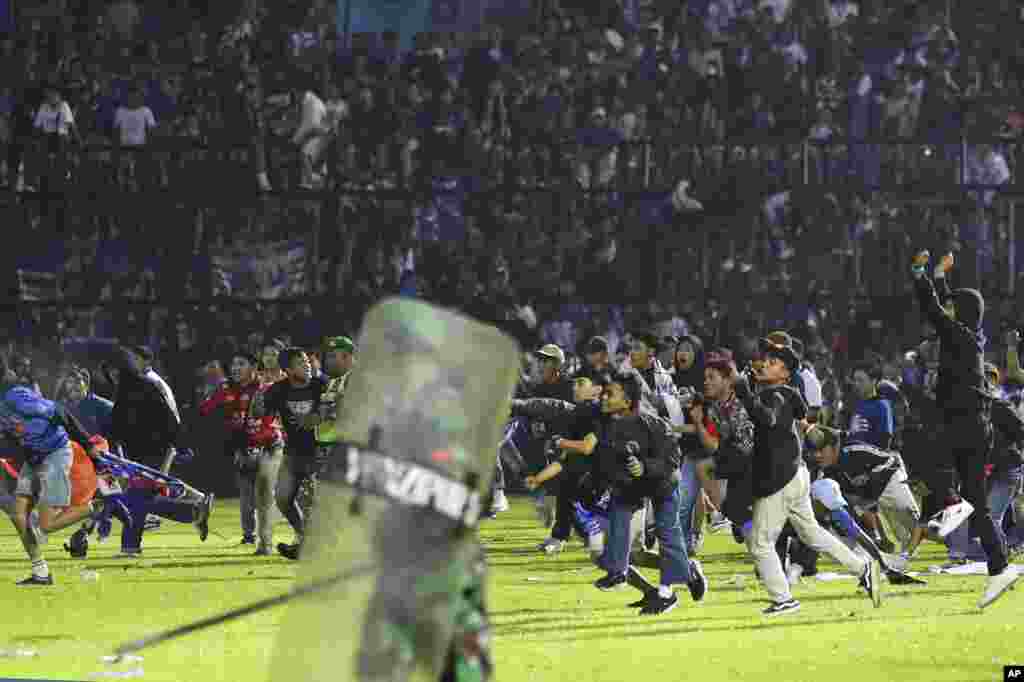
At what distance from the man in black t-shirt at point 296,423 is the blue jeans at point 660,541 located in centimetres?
353

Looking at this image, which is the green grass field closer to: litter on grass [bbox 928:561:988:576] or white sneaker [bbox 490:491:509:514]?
litter on grass [bbox 928:561:988:576]

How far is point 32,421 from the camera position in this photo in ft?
46.2

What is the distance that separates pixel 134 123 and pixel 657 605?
46.4 feet

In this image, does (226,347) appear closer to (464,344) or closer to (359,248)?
(359,248)

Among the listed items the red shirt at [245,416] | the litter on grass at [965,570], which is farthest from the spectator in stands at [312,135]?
the litter on grass at [965,570]

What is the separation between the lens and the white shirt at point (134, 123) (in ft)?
80.5

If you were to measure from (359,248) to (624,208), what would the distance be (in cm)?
335

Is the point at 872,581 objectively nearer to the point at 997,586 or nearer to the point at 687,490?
the point at 997,586

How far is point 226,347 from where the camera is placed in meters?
23.2

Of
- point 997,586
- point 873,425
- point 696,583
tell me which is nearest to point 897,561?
point 997,586

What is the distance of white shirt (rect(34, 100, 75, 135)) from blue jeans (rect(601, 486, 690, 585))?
13709 millimetres

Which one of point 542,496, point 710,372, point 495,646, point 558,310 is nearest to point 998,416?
point 710,372

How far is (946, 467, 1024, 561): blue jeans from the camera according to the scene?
1531 centimetres

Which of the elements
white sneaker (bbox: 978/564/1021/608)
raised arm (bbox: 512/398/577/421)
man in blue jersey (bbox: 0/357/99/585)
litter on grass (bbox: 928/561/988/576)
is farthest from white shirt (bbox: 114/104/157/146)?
white sneaker (bbox: 978/564/1021/608)
